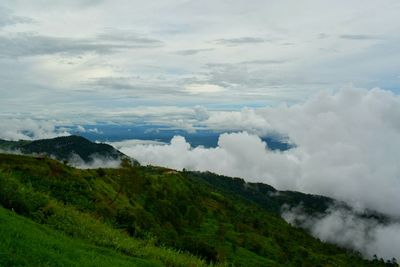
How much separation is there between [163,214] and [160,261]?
13790cm

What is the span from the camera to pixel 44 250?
23.3 m

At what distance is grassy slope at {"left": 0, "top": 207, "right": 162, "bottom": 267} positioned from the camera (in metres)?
Answer: 21.4

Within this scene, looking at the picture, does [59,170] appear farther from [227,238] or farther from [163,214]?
[227,238]

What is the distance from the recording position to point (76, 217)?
37.4m

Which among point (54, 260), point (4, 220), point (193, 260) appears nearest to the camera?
point (54, 260)

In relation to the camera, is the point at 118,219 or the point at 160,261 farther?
the point at 118,219

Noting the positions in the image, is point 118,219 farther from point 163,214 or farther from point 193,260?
point 163,214

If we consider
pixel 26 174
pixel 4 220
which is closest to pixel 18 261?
pixel 4 220

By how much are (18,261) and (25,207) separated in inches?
530

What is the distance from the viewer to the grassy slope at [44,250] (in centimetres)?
2144

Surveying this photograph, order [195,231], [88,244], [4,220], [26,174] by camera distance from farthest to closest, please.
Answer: [195,231], [26,174], [88,244], [4,220]

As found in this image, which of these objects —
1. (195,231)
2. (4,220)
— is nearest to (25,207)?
(4,220)

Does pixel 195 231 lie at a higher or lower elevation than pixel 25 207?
lower

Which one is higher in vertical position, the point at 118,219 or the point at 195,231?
the point at 118,219
